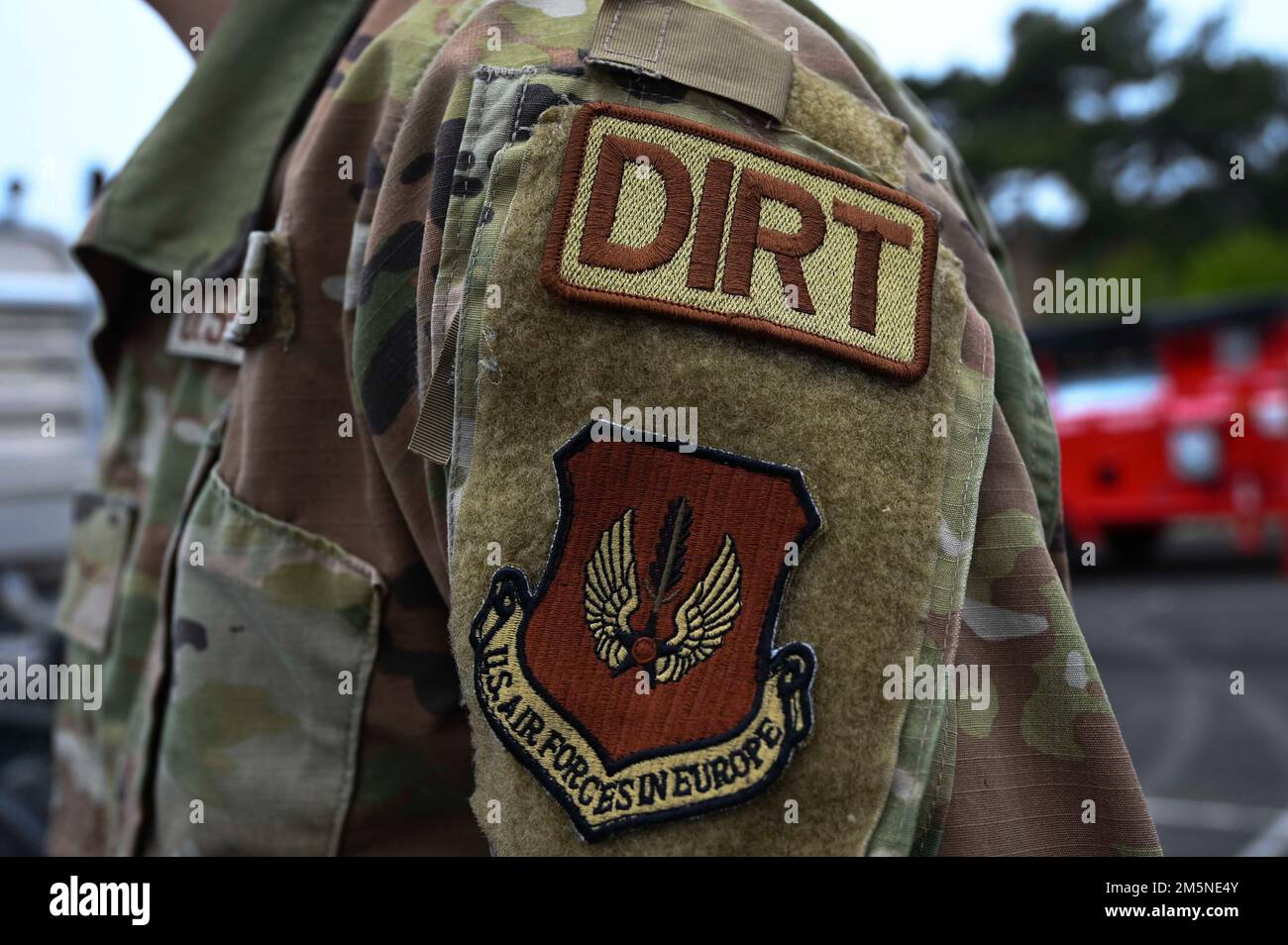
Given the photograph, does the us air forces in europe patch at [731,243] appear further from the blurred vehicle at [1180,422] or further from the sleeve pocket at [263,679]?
the blurred vehicle at [1180,422]

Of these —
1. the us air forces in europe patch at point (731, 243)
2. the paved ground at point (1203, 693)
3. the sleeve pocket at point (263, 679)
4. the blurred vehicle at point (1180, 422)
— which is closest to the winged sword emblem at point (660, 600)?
the us air forces in europe patch at point (731, 243)

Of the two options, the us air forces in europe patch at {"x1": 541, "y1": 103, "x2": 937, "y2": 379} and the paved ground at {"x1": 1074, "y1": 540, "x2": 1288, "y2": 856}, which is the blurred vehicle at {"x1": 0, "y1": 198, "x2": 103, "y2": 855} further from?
the us air forces in europe patch at {"x1": 541, "y1": 103, "x2": 937, "y2": 379}

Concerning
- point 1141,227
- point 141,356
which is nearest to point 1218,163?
point 1141,227

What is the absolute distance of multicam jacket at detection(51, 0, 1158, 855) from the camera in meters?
0.74

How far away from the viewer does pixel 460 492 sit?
784mm

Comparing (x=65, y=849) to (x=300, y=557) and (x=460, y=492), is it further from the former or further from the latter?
(x=460, y=492)

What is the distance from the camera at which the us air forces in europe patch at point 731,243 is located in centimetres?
77

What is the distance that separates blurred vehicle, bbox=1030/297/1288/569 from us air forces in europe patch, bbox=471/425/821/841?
733 cm

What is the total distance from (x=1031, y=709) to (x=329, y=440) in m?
0.60

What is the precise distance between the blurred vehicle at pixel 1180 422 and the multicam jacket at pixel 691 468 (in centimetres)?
722
